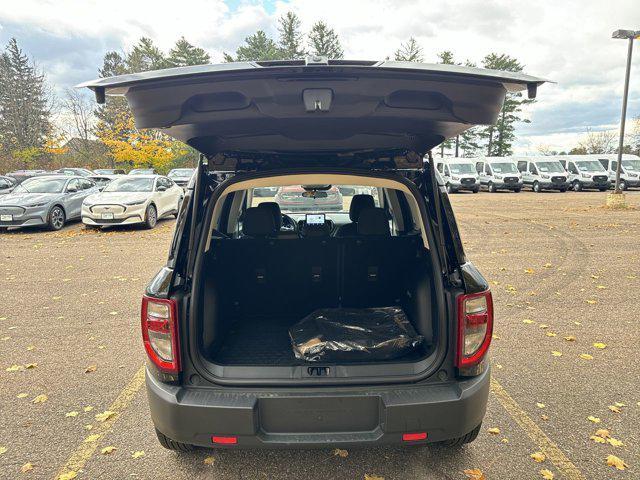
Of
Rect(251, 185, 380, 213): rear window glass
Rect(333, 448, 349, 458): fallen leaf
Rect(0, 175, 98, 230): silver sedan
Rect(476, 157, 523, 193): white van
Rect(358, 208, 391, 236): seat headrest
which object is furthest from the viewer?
Rect(476, 157, 523, 193): white van

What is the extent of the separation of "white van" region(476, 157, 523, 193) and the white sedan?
20.1 meters

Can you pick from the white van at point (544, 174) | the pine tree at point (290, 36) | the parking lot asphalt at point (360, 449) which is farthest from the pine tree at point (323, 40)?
the parking lot asphalt at point (360, 449)

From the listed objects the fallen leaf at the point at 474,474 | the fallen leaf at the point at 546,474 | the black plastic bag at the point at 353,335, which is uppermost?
the black plastic bag at the point at 353,335

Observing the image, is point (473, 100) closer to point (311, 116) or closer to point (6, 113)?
point (311, 116)

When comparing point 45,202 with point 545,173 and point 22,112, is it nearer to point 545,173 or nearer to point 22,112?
point 545,173

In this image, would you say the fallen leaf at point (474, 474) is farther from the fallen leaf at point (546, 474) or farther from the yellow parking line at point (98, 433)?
the yellow parking line at point (98, 433)

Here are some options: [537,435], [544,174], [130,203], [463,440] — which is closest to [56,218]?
[130,203]

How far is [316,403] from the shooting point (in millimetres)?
2021

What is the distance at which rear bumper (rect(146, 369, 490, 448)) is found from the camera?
2.00 meters

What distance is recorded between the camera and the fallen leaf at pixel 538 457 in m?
2.52

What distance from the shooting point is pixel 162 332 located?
2.13 m

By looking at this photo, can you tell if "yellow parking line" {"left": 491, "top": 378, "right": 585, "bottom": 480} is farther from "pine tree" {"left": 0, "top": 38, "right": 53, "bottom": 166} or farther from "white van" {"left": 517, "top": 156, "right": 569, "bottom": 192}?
"pine tree" {"left": 0, "top": 38, "right": 53, "bottom": 166}

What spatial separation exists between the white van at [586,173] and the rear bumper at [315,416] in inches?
1095

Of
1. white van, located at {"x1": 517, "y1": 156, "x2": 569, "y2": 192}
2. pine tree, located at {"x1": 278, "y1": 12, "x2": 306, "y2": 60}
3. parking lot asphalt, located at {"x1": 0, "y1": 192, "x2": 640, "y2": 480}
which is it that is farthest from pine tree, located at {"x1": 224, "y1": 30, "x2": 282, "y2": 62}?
parking lot asphalt, located at {"x1": 0, "y1": 192, "x2": 640, "y2": 480}
